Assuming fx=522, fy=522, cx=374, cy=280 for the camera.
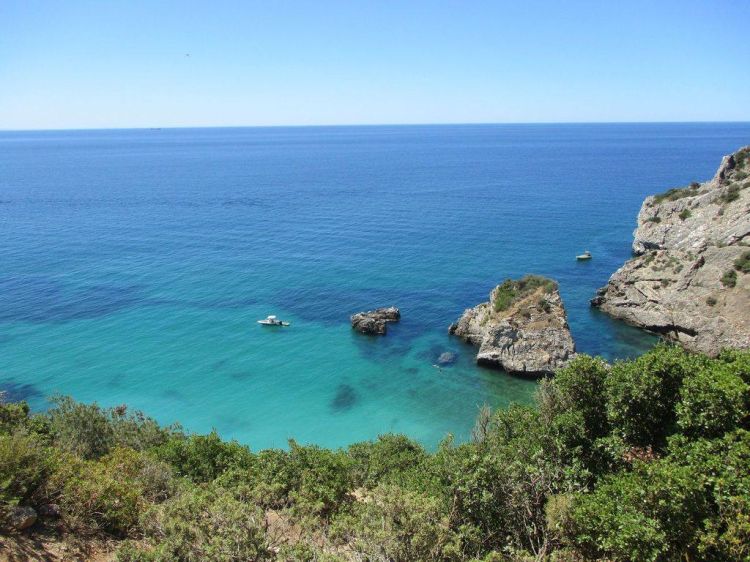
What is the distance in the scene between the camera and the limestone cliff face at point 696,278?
183 ft

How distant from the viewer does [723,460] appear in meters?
16.2

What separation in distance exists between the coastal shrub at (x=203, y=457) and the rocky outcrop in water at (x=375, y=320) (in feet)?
114

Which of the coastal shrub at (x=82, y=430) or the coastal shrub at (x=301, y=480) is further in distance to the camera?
the coastal shrub at (x=82, y=430)

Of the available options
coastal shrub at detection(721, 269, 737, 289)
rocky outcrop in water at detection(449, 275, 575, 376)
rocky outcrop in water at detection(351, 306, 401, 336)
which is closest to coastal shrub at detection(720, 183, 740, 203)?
coastal shrub at detection(721, 269, 737, 289)

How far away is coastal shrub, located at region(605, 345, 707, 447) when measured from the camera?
2052 centimetres

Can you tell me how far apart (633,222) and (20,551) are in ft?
393

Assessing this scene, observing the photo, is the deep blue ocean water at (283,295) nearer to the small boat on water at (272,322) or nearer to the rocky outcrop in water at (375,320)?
the small boat on water at (272,322)

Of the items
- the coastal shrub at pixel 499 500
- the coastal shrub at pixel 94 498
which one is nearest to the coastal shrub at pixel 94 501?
the coastal shrub at pixel 94 498

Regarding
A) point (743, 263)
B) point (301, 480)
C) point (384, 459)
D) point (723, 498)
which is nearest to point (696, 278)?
point (743, 263)

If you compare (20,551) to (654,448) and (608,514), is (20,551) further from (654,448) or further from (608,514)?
(654,448)

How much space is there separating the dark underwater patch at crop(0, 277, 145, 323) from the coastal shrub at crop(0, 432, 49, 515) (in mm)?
51218

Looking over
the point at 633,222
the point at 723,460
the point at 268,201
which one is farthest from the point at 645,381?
the point at 268,201

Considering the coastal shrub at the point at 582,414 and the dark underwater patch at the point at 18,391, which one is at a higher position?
the coastal shrub at the point at 582,414

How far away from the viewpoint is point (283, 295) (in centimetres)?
7488
